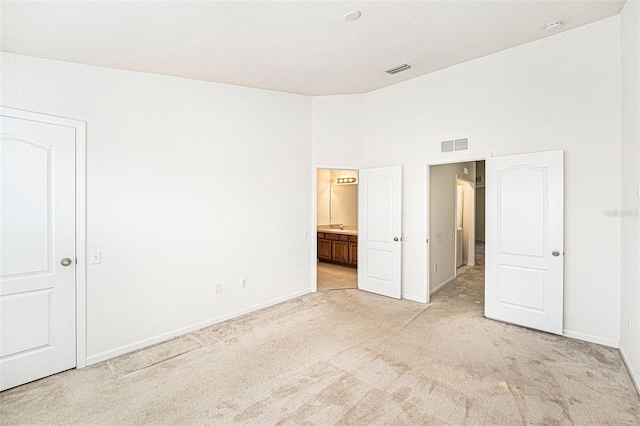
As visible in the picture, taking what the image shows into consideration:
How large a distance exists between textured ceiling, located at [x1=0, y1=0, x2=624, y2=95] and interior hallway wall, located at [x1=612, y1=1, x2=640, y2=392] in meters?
0.37

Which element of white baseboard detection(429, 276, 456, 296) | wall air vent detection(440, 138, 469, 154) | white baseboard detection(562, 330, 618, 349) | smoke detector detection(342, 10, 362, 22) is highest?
smoke detector detection(342, 10, 362, 22)

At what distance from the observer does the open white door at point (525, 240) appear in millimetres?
3330

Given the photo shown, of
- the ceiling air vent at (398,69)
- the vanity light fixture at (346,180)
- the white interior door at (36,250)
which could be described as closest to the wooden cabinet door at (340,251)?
the vanity light fixture at (346,180)

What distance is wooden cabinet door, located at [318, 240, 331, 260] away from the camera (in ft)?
23.9

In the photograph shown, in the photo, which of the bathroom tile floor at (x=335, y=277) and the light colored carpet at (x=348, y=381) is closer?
the light colored carpet at (x=348, y=381)

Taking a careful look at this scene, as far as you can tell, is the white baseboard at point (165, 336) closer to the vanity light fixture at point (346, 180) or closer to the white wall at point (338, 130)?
the white wall at point (338, 130)

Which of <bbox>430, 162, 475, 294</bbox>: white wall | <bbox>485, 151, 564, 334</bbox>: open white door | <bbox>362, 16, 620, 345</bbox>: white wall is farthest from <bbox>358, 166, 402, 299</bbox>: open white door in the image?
<bbox>485, 151, 564, 334</bbox>: open white door

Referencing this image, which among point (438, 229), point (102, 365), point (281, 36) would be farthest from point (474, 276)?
point (102, 365)

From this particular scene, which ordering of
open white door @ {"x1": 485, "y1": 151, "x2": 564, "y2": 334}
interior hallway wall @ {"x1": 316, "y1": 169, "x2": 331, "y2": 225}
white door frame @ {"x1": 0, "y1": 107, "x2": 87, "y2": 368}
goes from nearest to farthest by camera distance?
white door frame @ {"x1": 0, "y1": 107, "x2": 87, "y2": 368}, open white door @ {"x1": 485, "y1": 151, "x2": 564, "y2": 334}, interior hallway wall @ {"x1": 316, "y1": 169, "x2": 331, "y2": 225}

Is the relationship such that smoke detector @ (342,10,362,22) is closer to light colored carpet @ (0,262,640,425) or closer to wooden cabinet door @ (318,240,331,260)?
light colored carpet @ (0,262,640,425)

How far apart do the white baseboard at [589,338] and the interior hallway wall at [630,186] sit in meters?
0.12

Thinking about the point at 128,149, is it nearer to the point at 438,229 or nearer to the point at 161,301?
the point at 161,301

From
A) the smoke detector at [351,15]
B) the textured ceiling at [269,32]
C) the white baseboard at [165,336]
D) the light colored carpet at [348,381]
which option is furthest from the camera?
the white baseboard at [165,336]

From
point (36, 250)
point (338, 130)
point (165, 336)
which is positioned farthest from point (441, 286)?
point (36, 250)
